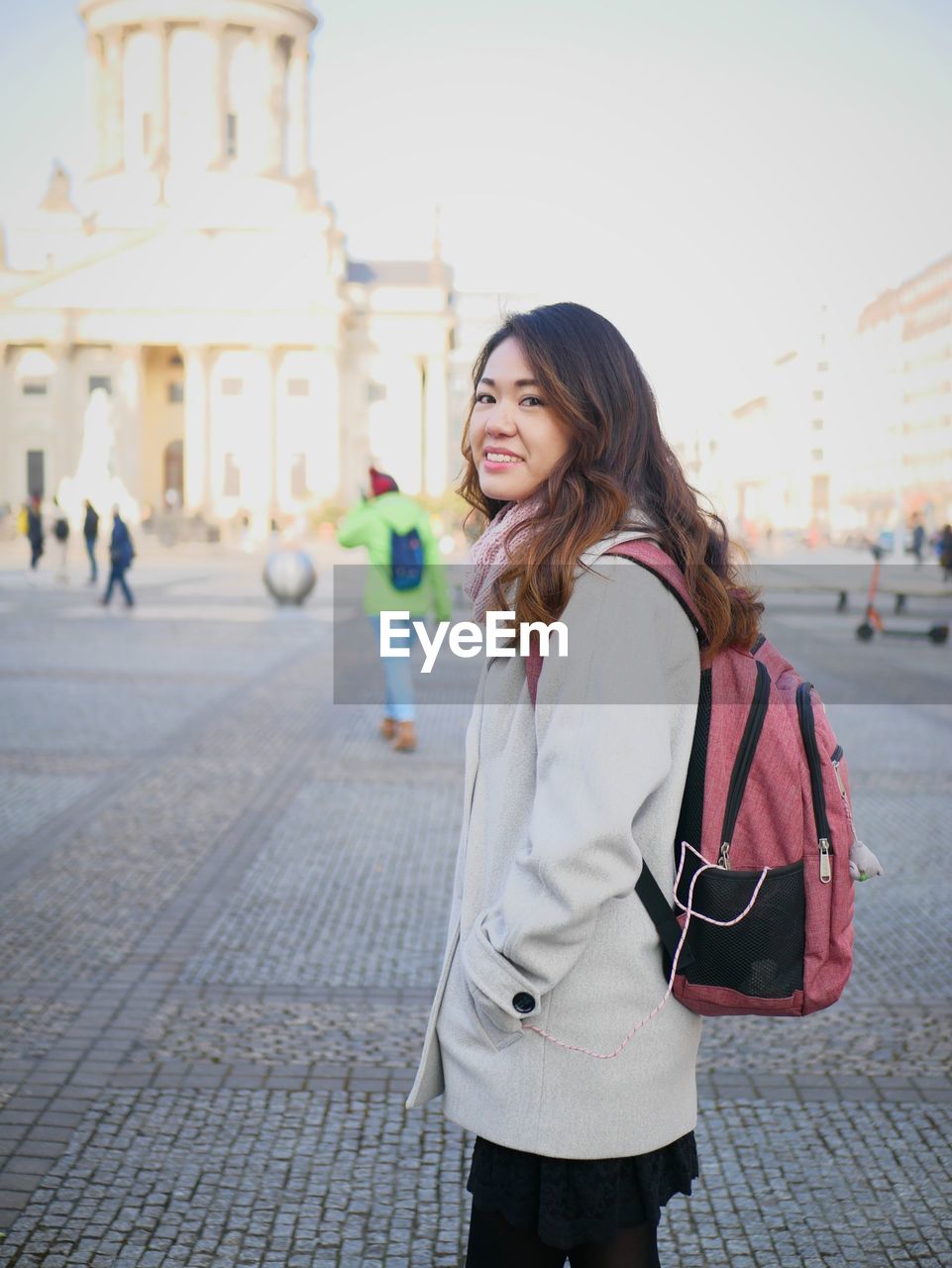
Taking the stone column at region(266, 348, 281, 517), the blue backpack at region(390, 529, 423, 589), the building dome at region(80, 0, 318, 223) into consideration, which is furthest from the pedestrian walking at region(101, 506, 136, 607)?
the building dome at region(80, 0, 318, 223)

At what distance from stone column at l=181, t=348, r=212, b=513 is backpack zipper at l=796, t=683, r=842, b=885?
2940 inches

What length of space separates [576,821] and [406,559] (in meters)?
7.18

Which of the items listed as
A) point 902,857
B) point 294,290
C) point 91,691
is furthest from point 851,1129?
point 294,290

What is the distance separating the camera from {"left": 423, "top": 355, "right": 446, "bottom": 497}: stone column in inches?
3206

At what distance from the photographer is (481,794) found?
81.7 inches

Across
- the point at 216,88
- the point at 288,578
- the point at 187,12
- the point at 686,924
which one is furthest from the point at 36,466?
the point at 686,924

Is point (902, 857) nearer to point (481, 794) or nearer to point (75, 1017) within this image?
point (75, 1017)

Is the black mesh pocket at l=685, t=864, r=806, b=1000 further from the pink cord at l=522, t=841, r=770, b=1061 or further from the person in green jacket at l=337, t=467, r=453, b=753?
the person in green jacket at l=337, t=467, r=453, b=753

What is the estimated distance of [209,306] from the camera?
7525cm

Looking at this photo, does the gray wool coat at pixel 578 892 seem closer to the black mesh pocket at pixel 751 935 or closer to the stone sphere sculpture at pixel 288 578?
the black mesh pocket at pixel 751 935

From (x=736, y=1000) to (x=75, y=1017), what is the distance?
3106 millimetres

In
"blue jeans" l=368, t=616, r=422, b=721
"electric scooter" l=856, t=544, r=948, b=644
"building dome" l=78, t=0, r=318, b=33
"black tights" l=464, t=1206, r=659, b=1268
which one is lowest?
"electric scooter" l=856, t=544, r=948, b=644

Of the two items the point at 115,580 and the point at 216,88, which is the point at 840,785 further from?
the point at 216,88

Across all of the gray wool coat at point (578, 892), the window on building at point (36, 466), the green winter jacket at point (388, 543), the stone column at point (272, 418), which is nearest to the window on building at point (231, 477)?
the stone column at point (272, 418)
